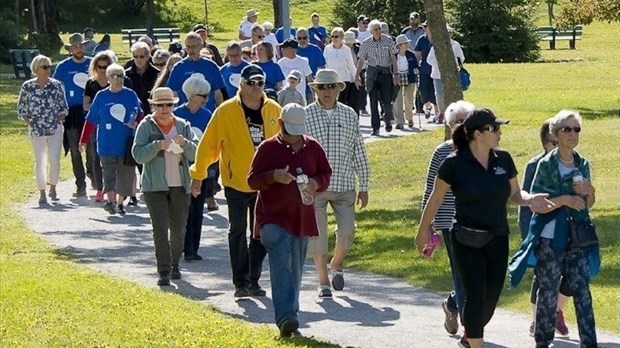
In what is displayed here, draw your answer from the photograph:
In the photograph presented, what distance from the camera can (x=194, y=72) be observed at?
16969 mm

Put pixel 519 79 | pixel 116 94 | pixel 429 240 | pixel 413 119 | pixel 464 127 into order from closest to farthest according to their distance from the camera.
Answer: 1. pixel 464 127
2. pixel 429 240
3. pixel 116 94
4. pixel 413 119
5. pixel 519 79

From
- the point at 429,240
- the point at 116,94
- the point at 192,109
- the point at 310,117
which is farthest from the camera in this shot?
the point at 116,94

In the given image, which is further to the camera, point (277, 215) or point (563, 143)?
point (277, 215)

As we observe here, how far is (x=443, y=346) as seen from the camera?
10.2 metres

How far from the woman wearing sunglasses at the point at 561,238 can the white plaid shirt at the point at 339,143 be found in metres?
2.74

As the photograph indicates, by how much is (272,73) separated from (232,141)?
677 centimetres

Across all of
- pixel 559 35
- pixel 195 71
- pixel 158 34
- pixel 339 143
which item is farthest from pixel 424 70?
pixel 158 34

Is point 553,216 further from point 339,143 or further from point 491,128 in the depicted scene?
point 339,143

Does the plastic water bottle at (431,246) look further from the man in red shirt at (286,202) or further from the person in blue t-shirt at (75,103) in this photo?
the person in blue t-shirt at (75,103)

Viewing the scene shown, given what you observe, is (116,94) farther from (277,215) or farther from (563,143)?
(563,143)

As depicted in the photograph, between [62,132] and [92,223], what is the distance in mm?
2319

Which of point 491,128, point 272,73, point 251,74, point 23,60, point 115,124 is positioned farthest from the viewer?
point 23,60

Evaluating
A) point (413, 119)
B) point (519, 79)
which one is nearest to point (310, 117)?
point (413, 119)

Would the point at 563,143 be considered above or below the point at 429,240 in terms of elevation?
above
